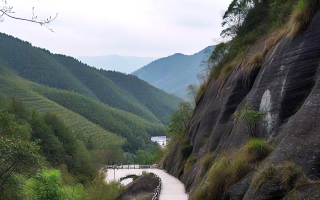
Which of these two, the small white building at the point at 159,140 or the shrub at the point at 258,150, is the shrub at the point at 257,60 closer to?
the shrub at the point at 258,150

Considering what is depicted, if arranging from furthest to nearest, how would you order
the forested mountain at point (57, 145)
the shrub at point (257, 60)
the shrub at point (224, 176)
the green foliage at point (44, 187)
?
the shrub at point (257, 60)
the green foliage at point (44, 187)
the shrub at point (224, 176)
the forested mountain at point (57, 145)

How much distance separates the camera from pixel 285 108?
11.3m

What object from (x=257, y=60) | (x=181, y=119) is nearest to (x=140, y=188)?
(x=257, y=60)

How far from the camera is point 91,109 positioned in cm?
15238

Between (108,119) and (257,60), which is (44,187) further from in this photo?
(108,119)

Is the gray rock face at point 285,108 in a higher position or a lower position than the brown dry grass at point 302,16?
lower

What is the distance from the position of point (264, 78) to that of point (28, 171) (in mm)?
9569

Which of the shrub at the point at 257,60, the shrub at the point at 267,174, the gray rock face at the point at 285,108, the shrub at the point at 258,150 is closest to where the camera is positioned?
Answer: the gray rock face at the point at 285,108

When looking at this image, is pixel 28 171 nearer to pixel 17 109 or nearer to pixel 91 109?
pixel 17 109

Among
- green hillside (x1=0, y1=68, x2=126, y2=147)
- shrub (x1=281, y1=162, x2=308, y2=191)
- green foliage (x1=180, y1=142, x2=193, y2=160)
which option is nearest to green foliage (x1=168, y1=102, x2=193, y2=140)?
green foliage (x1=180, y1=142, x2=193, y2=160)

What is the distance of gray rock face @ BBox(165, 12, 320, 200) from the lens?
26.5 ft

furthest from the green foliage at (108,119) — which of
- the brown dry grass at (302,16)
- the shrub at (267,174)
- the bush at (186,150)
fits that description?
the shrub at (267,174)

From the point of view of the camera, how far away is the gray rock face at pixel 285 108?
809 centimetres

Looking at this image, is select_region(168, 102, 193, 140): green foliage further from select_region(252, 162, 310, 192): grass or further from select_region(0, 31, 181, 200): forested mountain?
select_region(252, 162, 310, 192): grass
